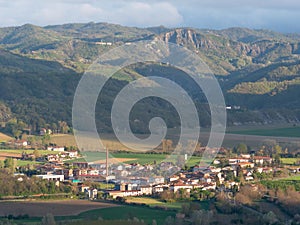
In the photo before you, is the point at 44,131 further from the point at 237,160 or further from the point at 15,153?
the point at 237,160

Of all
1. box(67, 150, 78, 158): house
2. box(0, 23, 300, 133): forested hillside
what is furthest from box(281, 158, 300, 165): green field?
box(0, 23, 300, 133): forested hillside

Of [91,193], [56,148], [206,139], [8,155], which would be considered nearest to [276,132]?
[206,139]

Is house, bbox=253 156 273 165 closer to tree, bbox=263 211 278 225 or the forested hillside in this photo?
the forested hillside

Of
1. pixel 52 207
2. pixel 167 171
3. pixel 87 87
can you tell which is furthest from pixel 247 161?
pixel 87 87

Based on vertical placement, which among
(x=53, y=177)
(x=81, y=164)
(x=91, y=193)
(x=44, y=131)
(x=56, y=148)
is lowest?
(x=91, y=193)

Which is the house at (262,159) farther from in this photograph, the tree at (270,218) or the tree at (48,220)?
the tree at (48,220)

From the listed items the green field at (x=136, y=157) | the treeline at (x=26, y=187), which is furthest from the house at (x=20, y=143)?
the treeline at (x=26, y=187)

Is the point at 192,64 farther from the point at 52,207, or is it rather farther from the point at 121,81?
the point at 52,207

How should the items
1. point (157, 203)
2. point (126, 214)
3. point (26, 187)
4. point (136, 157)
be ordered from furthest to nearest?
point (136, 157) → point (26, 187) → point (157, 203) → point (126, 214)
